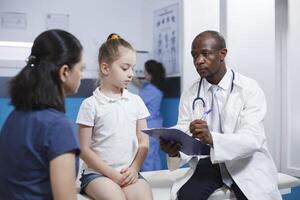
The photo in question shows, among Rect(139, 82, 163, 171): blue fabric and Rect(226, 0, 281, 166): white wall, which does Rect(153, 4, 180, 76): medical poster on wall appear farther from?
Rect(226, 0, 281, 166): white wall

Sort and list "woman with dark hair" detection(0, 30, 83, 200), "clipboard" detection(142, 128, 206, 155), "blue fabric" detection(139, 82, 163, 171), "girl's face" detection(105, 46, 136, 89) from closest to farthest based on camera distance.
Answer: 1. "woman with dark hair" detection(0, 30, 83, 200)
2. "clipboard" detection(142, 128, 206, 155)
3. "girl's face" detection(105, 46, 136, 89)
4. "blue fabric" detection(139, 82, 163, 171)

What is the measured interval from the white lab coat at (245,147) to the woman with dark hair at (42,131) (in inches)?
28.8

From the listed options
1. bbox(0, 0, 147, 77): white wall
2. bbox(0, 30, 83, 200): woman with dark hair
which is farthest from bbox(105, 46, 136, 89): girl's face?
bbox(0, 0, 147, 77): white wall

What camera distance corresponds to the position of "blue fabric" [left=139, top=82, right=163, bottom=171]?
4.15 metres

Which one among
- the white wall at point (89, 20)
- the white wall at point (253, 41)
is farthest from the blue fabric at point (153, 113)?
the white wall at point (253, 41)

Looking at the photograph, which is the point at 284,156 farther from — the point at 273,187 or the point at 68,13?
the point at 68,13

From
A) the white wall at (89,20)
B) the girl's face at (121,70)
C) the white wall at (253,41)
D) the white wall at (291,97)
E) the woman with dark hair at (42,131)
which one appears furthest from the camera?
the white wall at (89,20)

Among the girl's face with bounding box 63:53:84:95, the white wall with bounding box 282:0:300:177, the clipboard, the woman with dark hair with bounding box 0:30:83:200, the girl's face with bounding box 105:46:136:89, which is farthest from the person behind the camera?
the white wall with bounding box 282:0:300:177

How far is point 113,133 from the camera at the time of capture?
169 centimetres

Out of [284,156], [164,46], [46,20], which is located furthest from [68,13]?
[284,156]

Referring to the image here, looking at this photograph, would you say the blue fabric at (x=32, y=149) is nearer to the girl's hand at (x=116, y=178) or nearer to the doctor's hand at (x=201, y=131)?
the girl's hand at (x=116, y=178)

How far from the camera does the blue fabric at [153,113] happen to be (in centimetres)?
415

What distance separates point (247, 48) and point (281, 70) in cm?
126

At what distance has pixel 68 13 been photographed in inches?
179
